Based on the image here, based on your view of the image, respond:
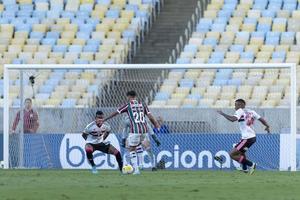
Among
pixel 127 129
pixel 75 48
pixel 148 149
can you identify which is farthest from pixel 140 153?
pixel 75 48

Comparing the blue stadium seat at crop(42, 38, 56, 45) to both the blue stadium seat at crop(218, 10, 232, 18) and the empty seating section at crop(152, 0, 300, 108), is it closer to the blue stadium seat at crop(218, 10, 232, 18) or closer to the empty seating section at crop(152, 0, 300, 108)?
the empty seating section at crop(152, 0, 300, 108)

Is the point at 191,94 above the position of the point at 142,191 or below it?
above

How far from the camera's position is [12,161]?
103ft

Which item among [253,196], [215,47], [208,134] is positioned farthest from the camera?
[215,47]

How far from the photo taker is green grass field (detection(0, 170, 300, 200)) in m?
18.8

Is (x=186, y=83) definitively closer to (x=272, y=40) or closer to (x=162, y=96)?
(x=162, y=96)

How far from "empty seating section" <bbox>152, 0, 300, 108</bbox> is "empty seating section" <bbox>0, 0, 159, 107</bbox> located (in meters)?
2.18

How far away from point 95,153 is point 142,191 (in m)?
11.3

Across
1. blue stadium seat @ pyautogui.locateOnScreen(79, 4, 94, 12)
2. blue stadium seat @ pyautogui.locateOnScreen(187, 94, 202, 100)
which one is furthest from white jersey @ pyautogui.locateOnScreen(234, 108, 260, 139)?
blue stadium seat @ pyautogui.locateOnScreen(79, 4, 94, 12)

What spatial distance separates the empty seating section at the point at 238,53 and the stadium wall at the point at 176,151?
3.90ft

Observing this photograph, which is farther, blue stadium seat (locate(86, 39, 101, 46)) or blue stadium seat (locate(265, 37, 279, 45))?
blue stadium seat (locate(86, 39, 101, 46))

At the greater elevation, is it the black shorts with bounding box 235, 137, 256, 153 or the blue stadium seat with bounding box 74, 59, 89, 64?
the blue stadium seat with bounding box 74, 59, 89, 64

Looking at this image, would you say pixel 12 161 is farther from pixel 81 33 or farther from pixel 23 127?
pixel 81 33

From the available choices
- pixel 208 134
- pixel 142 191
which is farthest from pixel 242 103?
pixel 142 191
